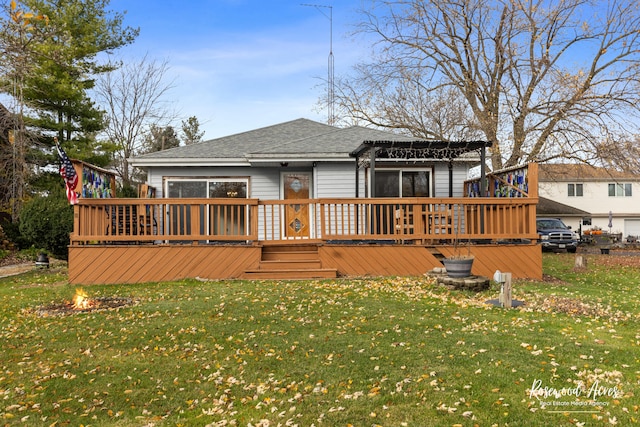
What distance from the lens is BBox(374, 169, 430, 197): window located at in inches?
493

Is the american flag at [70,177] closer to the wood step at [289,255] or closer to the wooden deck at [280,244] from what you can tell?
the wooden deck at [280,244]

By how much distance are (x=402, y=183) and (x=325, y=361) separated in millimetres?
8896

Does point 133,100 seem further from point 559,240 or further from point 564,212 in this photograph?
point 564,212

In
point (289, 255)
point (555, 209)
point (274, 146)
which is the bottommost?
point (289, 255)

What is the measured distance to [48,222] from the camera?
13.4 metres

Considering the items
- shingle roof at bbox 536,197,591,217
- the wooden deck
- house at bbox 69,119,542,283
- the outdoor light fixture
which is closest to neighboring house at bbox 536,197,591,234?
shingle roof at bbox 536,197,591,217

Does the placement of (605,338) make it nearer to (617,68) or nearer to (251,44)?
(617,68)

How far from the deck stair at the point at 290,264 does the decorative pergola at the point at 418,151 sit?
1.92 metres

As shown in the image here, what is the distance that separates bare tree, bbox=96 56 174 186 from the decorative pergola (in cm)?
1980

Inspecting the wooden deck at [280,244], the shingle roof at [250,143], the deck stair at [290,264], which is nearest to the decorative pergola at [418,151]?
the wooden deck at [280,244]

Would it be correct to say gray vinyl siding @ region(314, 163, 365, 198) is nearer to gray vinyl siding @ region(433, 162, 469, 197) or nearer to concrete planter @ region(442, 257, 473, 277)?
gray vinyl siding @ region(433, 162, 469, 197)

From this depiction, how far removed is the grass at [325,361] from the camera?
3.27 m

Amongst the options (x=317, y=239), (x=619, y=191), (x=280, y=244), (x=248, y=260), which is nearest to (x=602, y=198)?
(x=619, y=191)

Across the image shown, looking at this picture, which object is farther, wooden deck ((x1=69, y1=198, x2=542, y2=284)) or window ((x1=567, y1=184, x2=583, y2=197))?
window ((x1=567, y1=184, x2=583, y2=197))
